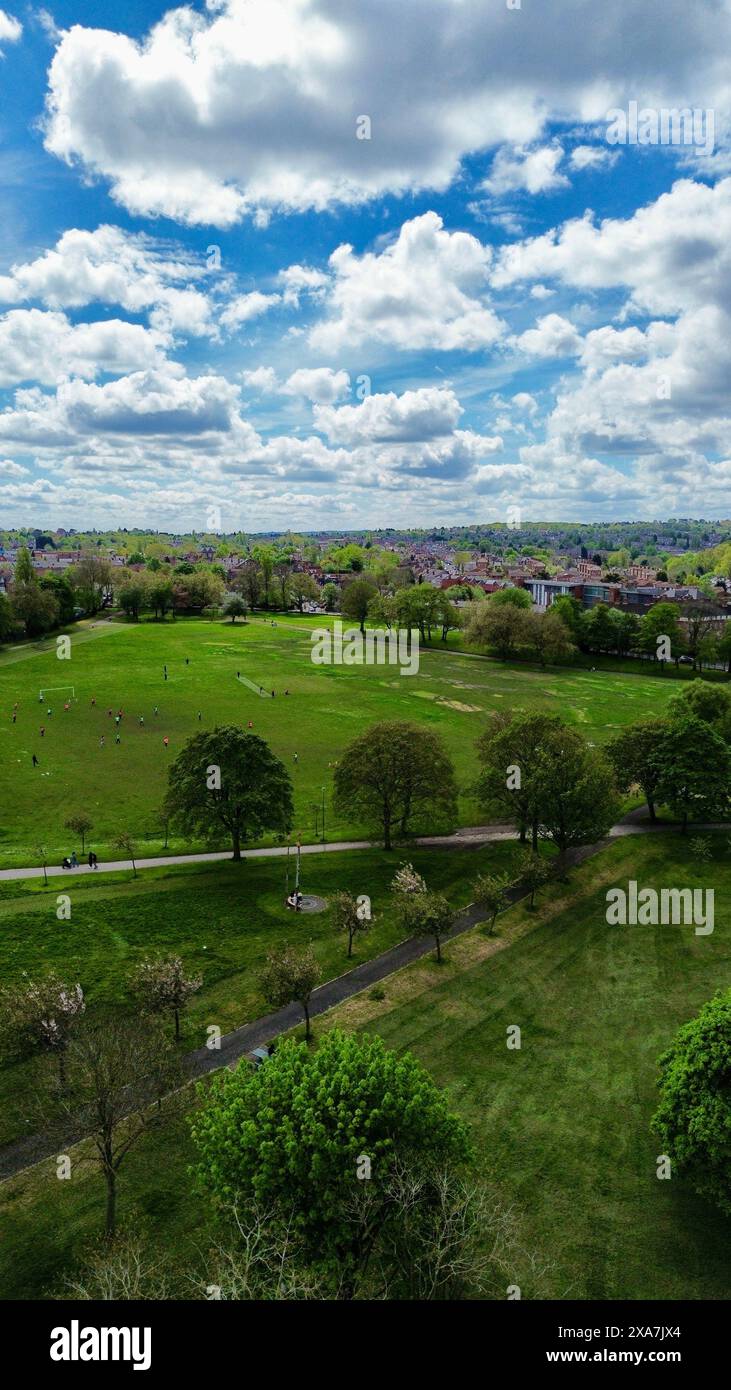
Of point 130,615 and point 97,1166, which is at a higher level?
point 130,615

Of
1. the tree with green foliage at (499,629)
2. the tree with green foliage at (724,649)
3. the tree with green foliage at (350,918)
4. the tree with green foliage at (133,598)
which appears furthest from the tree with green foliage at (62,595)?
the tree with green foliage at (724,649)

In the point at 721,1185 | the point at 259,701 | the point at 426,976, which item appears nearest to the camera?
the point at 721,1185

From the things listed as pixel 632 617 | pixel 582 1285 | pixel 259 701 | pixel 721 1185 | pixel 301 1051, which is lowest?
pixel 582 1285

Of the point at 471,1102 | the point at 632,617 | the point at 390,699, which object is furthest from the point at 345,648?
the point at 471,1102

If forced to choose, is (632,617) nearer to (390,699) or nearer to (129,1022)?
(390,699)

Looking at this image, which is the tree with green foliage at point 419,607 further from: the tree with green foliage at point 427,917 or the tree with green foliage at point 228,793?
the tree with green foliage at point 427,917

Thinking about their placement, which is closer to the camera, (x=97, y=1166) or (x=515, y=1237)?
(x=515, y=1237)
